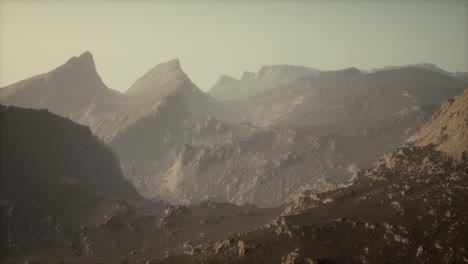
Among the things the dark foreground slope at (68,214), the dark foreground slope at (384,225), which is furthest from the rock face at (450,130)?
the dark foreground slope at (68,214)

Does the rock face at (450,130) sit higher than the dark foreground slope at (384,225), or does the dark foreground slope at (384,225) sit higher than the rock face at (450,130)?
the rock face at (450,130)

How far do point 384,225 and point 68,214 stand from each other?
8991cm

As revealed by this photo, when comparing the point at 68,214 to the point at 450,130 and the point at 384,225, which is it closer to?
the point at 384,225

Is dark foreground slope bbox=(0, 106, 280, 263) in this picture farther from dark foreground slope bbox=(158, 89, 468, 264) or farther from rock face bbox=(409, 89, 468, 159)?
rock face bbox=(409, 89, 468, 159)

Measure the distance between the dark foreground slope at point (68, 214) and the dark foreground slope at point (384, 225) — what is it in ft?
88.8

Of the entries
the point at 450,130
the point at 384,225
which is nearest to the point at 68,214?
the point at 384,225

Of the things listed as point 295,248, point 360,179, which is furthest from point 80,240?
point 360,179

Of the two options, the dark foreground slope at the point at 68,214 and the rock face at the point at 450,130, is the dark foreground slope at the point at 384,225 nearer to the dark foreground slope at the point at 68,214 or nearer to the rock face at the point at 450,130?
the rock face at the point at 450,130

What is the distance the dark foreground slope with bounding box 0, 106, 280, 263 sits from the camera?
3895 inches

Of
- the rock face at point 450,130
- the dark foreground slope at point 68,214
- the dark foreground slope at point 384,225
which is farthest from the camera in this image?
the dark foreground slope at point 68,214

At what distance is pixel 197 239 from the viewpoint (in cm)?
10244

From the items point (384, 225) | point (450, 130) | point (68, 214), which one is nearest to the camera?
point (384, 225)

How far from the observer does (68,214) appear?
4503 inches

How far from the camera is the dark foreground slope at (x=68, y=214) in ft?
325
